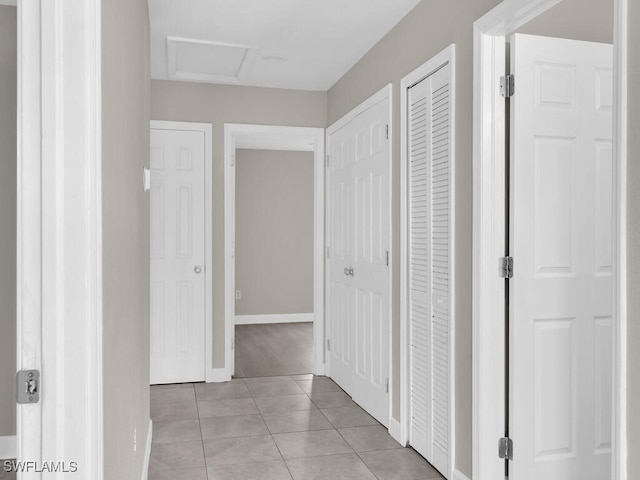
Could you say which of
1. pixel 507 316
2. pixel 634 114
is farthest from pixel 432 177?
pixel 634 114

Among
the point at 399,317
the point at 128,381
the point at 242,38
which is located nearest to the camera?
the point at 128,381

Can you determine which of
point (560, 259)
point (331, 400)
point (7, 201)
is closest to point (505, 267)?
point (560, 259)

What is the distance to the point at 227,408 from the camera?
3789 mm

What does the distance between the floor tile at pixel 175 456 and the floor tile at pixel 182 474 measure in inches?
1.6

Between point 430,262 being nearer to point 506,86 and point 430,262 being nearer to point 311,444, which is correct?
point 506,86

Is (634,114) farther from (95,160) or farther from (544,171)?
(95,160)

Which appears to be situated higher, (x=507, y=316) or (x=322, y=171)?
(x=322, y=171)

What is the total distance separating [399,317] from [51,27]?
2.57 m

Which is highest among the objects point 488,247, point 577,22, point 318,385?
point 577,22

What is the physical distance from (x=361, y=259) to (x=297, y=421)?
1.21m

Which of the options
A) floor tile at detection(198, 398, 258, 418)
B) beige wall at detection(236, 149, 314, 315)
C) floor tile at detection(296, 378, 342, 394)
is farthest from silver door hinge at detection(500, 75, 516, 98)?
beige wall at detection(236, 149, 314, 315)

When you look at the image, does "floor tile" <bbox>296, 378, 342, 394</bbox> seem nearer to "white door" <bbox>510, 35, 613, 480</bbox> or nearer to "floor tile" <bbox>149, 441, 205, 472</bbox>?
"floor tile" <bbox>149, 441, 205, 472</bbox>

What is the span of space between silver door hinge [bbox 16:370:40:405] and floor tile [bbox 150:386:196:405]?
3058 mm

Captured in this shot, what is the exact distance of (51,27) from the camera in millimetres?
1052
